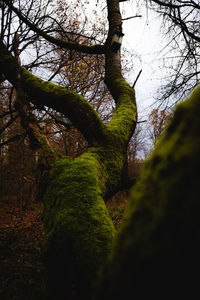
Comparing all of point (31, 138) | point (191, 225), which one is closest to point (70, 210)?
point (191, 225)

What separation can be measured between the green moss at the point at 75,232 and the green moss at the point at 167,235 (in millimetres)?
716

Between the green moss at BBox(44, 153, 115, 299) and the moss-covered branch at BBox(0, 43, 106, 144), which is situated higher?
the moss-covered branch at BBox(0, 43, 106, 144)

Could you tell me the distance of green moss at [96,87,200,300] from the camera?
12.1 inches

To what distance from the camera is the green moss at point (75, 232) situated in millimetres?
1032

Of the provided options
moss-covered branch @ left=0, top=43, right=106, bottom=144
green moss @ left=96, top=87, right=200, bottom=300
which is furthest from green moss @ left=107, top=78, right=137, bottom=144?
green moss @ left=96, top=87, right=200, bottom=300

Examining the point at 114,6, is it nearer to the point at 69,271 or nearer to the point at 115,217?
the point at 69,271

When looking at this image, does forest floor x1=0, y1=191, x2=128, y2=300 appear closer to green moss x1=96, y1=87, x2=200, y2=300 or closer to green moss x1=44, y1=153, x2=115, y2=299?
green moss x1=44, y1=153, x2=115, y2=299

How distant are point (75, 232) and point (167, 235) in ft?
3.24

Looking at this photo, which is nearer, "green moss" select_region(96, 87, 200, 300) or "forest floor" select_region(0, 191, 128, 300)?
"green moss" select_region(96, 87, 200, 300)

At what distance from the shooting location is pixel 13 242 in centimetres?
519

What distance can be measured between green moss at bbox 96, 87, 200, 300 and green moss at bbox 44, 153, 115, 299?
72 centimetres

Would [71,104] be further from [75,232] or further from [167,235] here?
[167,235]

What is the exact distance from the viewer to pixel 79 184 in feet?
4.84

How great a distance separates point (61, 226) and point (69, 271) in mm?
295
